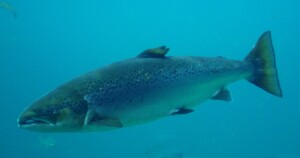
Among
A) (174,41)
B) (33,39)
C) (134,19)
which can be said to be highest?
(134,19)

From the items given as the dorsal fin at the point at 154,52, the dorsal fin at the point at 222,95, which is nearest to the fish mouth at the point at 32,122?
the dorsal fin at the point at 154,52

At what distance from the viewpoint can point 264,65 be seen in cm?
593

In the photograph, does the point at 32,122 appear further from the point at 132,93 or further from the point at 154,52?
the point at 154,52

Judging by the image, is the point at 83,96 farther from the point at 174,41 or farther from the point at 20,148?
the point at 174,41

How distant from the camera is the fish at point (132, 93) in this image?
401cm

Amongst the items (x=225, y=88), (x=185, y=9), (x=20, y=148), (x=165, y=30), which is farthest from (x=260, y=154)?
(x=185, y=9)

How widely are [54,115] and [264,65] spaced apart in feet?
10.2

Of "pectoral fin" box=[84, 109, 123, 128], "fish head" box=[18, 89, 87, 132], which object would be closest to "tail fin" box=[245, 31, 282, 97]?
"pectoral fin" box=[84, 109, 123, 128]

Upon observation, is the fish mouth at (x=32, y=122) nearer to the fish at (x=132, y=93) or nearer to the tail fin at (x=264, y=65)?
the fish at (x=132, y=93)

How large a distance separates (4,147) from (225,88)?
3916cm

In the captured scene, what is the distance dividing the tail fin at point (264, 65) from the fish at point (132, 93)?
0.36 meters

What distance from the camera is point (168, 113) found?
466cm

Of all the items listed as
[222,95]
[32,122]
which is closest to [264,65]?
[222,95]

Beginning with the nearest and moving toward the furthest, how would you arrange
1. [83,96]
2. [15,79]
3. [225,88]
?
[83,96], [225,88], [15,79]
